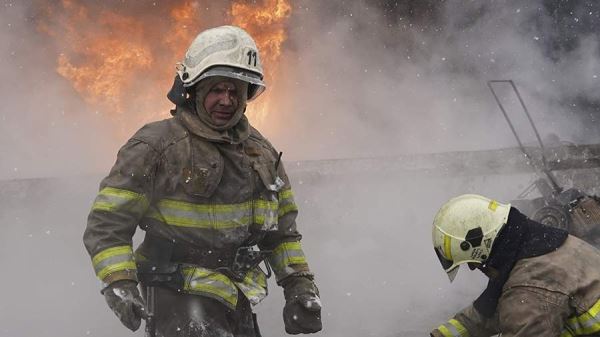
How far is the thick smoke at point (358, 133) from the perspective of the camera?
310 inches

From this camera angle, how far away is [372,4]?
45.7ft

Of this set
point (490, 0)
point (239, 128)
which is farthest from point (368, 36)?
point (239, 128)

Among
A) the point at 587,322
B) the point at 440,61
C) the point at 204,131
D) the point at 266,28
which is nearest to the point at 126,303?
the point at 204,131

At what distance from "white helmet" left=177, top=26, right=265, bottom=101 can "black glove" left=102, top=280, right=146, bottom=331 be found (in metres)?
1.01

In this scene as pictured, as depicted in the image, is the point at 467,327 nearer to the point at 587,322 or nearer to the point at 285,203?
the point at 587,322

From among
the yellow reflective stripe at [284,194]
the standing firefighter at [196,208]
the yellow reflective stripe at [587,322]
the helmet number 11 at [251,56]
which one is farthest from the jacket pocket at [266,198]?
the yellow reflective stripe at [587,322]

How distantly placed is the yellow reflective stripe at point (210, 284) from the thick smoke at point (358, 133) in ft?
12.4

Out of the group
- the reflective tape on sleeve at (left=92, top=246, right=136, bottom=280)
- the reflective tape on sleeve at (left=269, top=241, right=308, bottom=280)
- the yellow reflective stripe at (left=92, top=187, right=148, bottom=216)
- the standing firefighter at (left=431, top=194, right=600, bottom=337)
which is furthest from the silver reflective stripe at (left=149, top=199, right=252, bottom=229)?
the standing firefighter at (left=431, top=194, right=600, bottom=337)

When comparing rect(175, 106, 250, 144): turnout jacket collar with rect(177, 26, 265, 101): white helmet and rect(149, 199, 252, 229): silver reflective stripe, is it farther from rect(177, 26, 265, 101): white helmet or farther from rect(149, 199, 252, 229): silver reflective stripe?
rect(149, 199, 252, 229): silver reflective stripe

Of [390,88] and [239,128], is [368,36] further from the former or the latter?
[239,128]

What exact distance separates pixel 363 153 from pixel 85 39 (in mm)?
5081

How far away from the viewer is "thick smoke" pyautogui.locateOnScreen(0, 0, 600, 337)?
25.8ft

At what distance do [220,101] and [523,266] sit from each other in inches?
61.6

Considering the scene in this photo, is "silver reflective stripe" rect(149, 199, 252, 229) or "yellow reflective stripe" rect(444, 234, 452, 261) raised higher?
"silver reflective stripe" rect(149, 199, 252, 229)
